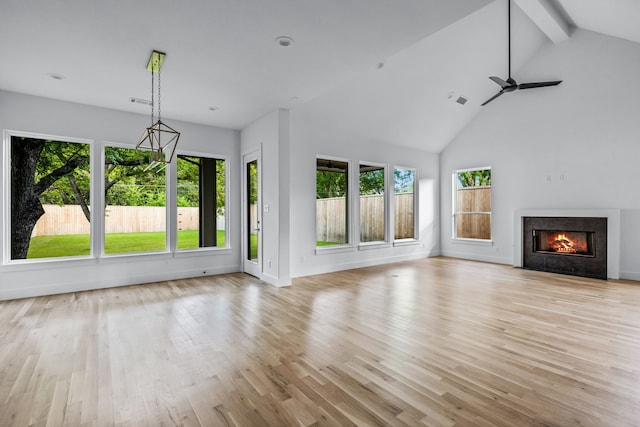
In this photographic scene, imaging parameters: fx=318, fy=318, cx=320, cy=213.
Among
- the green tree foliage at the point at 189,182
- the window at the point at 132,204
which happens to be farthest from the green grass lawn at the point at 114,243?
the green tree foliage at the point at 189,182

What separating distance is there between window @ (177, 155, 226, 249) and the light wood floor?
1.48m

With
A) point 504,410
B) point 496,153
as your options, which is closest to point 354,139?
point 496,153

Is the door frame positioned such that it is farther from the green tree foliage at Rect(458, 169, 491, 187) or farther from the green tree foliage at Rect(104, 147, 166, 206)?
the green tree foliage at Rect(458, 169, 491, 187)

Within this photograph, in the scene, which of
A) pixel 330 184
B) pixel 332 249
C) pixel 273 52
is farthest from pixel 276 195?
pixel 273 52

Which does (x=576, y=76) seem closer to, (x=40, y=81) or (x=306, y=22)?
(x=306, y=22)

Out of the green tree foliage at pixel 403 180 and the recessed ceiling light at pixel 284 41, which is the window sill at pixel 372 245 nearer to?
the green tree foliage at pixel 403 180

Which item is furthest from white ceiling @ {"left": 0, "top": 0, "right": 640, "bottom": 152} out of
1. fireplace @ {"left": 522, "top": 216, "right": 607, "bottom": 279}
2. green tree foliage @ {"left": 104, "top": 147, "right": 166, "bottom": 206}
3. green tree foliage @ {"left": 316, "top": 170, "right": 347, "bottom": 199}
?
fireplace @ {"left": 522, "top": 216, "right": 607, "bottom": 279}

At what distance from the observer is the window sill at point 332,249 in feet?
20.8

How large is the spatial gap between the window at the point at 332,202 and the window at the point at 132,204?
2.91 metres

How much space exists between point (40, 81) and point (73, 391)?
397 cm

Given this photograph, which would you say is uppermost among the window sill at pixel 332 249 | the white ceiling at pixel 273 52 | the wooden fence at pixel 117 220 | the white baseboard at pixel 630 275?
the white ceiling at pixel 273 52

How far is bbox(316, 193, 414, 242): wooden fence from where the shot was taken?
660cm

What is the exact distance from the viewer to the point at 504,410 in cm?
196

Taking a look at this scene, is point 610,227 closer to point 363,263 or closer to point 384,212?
point 384,212
